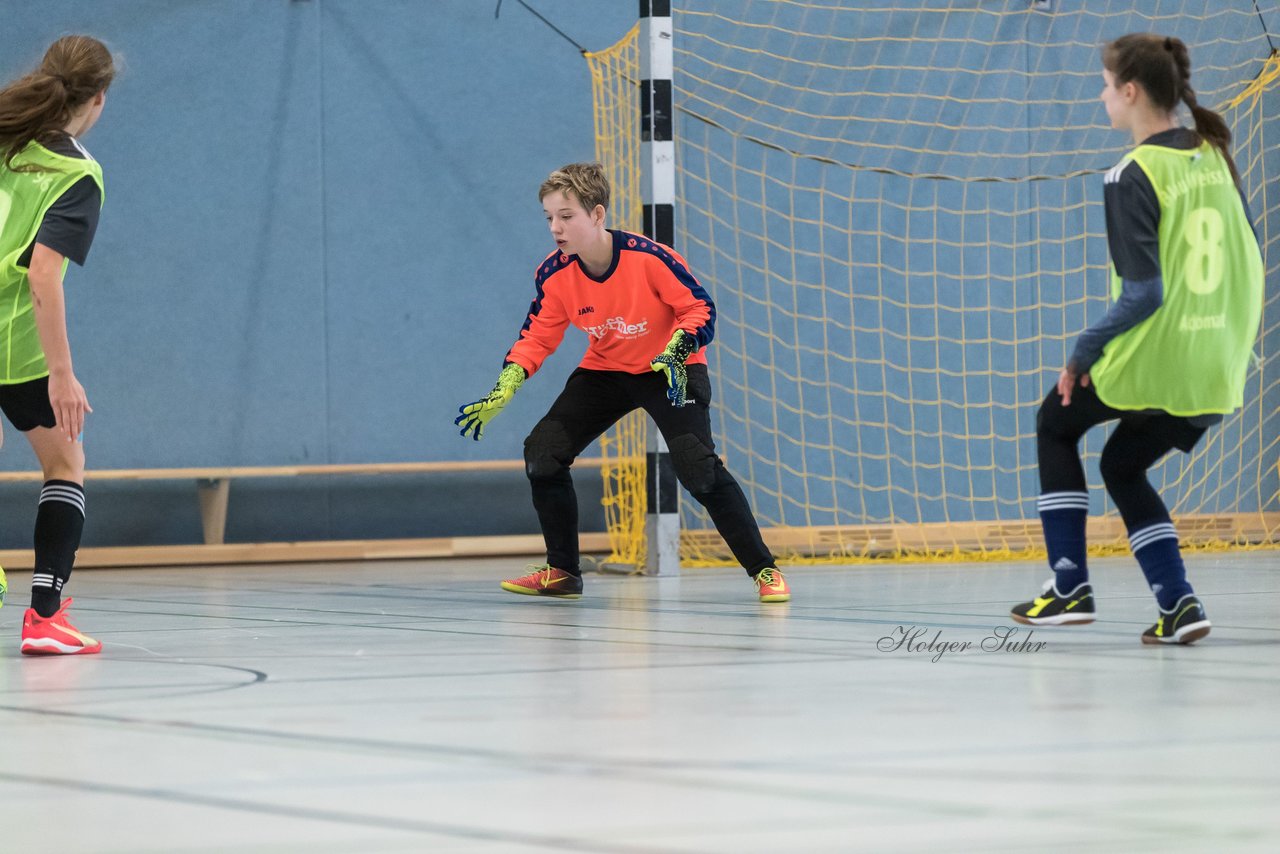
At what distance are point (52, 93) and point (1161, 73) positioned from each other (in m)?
2.50

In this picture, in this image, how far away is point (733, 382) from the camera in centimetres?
941

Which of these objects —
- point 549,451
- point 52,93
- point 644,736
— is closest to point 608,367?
point 549,451

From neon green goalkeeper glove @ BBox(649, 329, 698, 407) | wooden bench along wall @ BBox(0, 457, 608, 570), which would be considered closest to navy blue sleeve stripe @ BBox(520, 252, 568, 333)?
neon green goalkeeper glove @ BBox(649, 329, 698, 407)

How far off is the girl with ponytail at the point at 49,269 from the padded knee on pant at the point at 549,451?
205cm

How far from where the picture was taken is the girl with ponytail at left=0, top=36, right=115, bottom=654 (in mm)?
3857

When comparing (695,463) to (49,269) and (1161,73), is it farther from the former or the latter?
→ (49,269)

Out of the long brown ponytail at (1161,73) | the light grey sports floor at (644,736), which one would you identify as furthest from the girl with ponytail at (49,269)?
the long brown ponytail at (1161,73)

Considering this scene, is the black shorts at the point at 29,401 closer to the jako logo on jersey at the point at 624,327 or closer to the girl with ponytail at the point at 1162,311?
the jako logo on jersey at the point at 624,327

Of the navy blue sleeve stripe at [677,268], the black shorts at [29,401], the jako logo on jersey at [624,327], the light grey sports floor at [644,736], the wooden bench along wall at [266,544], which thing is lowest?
the light grey sports floor at [644,736]

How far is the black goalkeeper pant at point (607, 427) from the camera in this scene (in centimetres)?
572

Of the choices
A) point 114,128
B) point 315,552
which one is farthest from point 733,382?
point 114,128

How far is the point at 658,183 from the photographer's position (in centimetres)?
710

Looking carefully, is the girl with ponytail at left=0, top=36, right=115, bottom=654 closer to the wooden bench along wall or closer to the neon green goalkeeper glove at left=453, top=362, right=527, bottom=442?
the neon green goalkeeper glove at left=453, top=362, right=527, bottom=442

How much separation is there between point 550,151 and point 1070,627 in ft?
18.5
